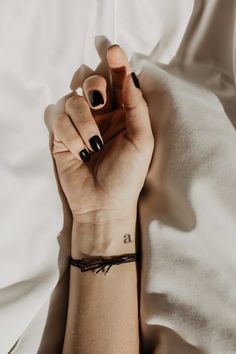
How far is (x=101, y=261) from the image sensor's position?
75cm

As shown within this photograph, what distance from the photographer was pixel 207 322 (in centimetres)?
66

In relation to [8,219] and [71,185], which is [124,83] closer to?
[71,185]

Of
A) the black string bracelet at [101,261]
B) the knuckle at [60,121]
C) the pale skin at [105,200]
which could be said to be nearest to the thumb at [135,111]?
the pale skin at [105,200]

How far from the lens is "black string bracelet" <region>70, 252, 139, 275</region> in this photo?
0.74m

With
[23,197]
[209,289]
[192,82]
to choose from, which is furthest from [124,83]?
[209,289]

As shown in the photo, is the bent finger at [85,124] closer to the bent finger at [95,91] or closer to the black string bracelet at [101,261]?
the bent finger at [95,91]

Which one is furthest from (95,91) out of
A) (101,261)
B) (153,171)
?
(101,261)

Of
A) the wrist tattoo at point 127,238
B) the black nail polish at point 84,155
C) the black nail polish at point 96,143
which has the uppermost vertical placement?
the black nail polish at point 96,143

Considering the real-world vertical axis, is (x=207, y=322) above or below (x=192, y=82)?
below

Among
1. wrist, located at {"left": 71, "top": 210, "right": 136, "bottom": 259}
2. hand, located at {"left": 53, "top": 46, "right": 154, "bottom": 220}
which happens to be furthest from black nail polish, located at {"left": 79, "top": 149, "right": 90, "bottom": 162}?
wrist, located at {"left": 71, "top": 210, "right": 136, "bottom": 259}

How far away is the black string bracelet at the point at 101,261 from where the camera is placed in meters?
0.74

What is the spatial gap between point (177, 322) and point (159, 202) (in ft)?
0.66

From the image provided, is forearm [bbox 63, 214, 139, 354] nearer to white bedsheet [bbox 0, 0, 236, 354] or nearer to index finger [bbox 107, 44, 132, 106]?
white bedsheet [bbox 0, 0, 236, 354]

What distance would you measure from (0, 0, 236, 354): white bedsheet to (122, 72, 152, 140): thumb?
0.09 ft
